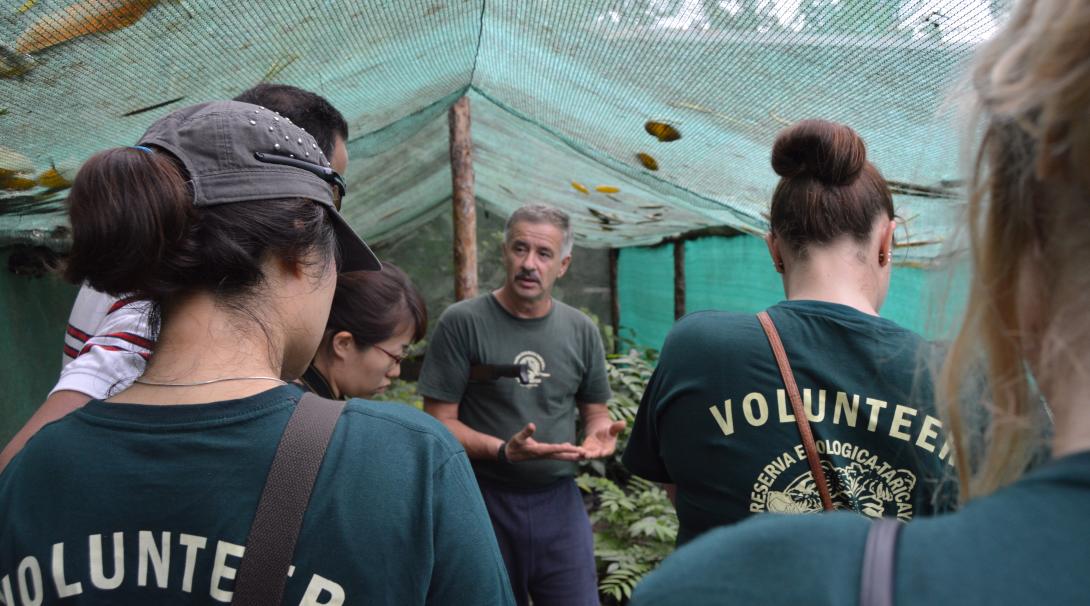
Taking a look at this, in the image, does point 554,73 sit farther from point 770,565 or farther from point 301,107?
point 770,565

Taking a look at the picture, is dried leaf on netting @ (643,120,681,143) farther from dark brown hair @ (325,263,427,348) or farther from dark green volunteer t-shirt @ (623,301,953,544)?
dark green volunteer t-shirt @ (623,301,953,544)

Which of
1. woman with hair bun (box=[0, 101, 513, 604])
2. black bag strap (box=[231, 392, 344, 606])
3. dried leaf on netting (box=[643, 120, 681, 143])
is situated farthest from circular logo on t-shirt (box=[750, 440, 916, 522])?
dried leaf on netting (box=[643, 120, 681, 143])

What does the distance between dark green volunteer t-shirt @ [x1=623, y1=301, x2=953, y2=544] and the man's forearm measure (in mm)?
1454

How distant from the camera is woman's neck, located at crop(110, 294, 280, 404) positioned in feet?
3.56

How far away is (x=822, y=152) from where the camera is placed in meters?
1.79

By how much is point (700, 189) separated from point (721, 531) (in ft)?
12.5

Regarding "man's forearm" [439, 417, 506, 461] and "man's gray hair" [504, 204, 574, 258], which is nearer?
"man's forearm" [439, 417, 506, 461]

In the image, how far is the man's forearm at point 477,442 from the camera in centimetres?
322

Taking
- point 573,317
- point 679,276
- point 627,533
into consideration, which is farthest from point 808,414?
point 679,276

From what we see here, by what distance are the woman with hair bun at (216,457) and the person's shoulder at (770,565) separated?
531 mm

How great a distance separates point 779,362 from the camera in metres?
1.72

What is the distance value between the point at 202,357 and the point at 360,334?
1131 mm

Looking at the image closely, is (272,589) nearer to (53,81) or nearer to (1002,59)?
(1002,59)

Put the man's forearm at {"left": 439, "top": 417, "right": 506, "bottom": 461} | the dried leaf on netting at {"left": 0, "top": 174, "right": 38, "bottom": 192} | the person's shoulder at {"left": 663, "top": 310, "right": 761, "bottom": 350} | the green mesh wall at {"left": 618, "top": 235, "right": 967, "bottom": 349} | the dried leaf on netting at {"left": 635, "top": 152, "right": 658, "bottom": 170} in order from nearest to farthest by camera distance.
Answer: the green mesh wall at {"left": 618, "top": 235, "right": 967, "bottom": 349} < the person's shoulder at {"left": 663, "top": 310, "right": 761, "bottom": 350} < the dried leaf on netting at {"left": 0, "top": 174, "right": 38, "bottom": 192} < the man's forearm at {"left": 439, "top": 417, "right": 506, "bottom": 461} < the dried leaf on netting at {"left": 635, "top": 152, "right": 658, "bottom": 170}
